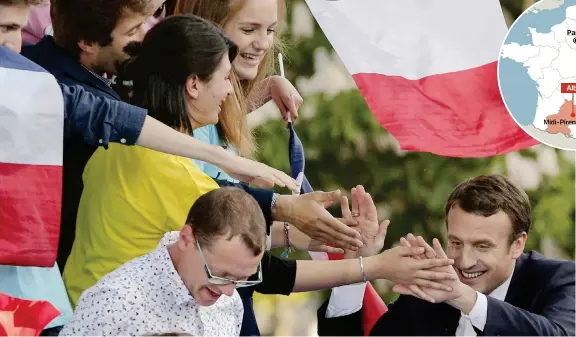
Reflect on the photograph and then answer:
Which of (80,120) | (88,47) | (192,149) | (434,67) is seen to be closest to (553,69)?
(434,67)

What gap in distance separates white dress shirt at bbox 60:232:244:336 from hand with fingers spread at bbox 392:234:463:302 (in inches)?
23.7

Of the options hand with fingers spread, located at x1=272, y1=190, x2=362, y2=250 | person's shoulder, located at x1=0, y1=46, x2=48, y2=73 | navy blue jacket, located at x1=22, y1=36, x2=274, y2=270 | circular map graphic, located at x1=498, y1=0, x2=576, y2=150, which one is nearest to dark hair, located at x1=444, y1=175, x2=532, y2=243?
hand with fingers spread, located at x1=272, y1=190, x2=362, y2=250

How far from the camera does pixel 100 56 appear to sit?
375cm

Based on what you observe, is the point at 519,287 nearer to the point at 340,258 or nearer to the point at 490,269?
the point at 490,269

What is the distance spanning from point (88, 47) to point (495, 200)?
122 centimetres

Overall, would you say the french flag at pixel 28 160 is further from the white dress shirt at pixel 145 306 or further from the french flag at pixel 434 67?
the french flag at pixel 434 67

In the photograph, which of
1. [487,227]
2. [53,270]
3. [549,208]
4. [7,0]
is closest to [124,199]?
[53,270]

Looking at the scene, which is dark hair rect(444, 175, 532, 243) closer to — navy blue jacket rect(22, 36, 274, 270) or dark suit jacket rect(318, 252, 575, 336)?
dark suit jacket rect(318, 252, 575, 336)

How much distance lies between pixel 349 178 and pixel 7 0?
183cm

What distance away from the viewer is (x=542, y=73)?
14.3 ft

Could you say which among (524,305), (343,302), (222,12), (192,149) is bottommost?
(343,302)

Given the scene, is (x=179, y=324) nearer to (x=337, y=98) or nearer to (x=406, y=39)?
(x=406, y=39)

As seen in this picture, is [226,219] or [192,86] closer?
[226,219]

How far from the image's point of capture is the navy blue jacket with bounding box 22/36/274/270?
3.50 m
